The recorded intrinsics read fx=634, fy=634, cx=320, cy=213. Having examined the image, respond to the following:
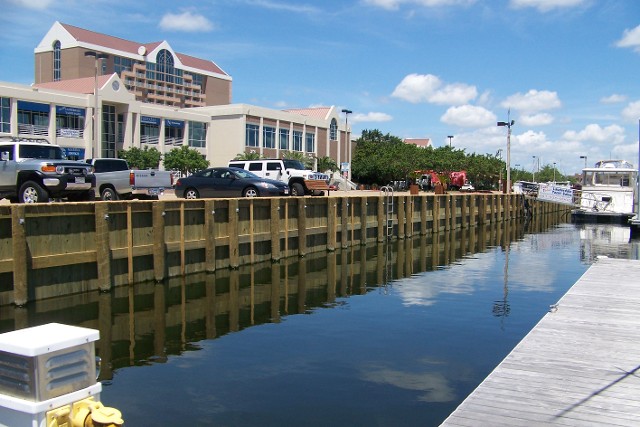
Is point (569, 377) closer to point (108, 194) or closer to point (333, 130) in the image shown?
point (108, 194)

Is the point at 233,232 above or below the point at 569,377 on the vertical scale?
above

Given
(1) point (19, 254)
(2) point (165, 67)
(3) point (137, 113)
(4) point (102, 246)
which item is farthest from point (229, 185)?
(2) point (165, 67)

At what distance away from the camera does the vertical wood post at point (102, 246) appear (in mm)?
15000

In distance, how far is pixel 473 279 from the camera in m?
19.9

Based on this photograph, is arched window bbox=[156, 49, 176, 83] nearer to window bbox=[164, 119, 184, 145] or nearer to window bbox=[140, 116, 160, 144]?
window bbox=[164, 119, 184, 145]

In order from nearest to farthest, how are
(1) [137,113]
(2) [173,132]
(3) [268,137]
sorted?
1. (1) [137,113]
2. (2) [173,132]
3. (3) [268,137]

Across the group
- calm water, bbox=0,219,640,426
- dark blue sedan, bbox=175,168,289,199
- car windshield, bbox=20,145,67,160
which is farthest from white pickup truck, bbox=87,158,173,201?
calm water, bbox=0,219,640,426

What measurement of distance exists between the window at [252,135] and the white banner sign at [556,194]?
37280 mm

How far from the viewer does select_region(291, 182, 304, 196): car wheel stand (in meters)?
28.2

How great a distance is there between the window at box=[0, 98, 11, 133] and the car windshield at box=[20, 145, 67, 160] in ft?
128

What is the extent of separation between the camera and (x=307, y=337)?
39.4ft

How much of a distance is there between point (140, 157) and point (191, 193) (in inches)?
1576

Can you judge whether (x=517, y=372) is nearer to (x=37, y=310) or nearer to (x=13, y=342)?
(x=13, y=342)

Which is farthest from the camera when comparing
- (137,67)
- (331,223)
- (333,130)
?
(137,67)
